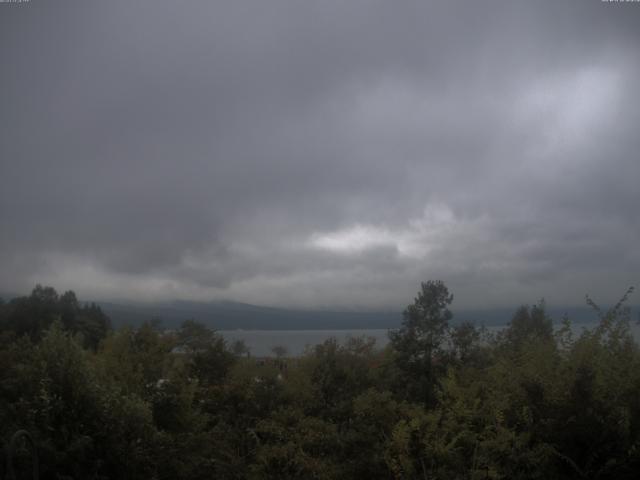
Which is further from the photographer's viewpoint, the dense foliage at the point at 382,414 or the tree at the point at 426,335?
the tree at the point at 426,335

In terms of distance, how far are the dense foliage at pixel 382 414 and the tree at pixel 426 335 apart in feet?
0.11

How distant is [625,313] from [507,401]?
9.23 ft

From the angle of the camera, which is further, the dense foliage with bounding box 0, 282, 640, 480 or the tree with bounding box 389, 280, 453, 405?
the tree with bounding box 389, 280, 453, 405

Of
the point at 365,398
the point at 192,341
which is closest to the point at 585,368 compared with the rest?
the point at 365,398

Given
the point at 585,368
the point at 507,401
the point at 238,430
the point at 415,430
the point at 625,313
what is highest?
the point at 625,313

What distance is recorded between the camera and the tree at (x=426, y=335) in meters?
15.5

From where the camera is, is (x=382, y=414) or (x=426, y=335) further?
(x=426, y=335)

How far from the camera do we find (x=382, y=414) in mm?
11531

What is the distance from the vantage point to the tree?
15.5 meters

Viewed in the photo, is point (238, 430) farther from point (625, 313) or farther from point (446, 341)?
point (625, 313)

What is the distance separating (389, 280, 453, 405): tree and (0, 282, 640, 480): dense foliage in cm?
3

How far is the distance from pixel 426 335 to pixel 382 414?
4.49 meters

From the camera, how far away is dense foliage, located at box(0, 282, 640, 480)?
8352 mm

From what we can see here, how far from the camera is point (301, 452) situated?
11766 millimetres
